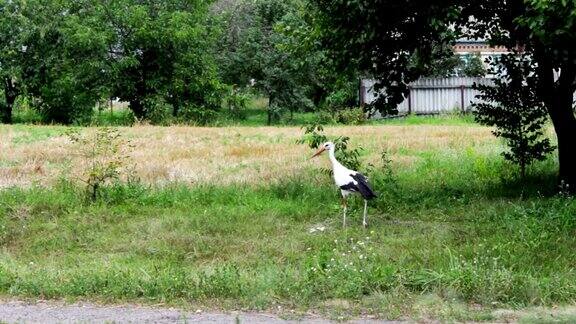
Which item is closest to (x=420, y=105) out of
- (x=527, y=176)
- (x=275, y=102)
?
(x=275, y=102)

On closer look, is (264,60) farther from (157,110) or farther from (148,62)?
(157,110)

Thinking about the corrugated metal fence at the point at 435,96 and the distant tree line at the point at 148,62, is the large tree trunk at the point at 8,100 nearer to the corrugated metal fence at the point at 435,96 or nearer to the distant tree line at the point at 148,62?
the distant tree line at the point at 148,62

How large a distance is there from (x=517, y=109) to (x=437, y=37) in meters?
2.01

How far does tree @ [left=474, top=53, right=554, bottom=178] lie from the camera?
38.2 ft

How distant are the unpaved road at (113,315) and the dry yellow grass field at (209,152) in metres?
6.28

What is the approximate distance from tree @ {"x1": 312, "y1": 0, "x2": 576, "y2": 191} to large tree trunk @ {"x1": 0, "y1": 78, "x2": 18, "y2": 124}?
2785 cm

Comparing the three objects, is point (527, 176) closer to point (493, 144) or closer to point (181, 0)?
point (493, 144)

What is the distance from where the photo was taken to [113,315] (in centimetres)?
621

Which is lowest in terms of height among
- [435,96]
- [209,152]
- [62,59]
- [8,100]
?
[209,152]

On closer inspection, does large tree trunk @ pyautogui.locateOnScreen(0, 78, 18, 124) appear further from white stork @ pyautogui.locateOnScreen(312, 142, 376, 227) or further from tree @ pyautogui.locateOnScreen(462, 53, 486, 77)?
white stork @ pyautogui.locateOnScreen(312, 142, 376, 227)

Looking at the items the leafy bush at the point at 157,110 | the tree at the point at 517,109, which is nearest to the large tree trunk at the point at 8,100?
the leafy bush at the point at 157,110

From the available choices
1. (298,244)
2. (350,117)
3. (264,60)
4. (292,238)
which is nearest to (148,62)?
(264,60)

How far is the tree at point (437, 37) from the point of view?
29.8 feet

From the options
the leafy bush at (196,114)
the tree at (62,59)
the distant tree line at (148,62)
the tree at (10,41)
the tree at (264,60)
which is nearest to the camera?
the tree at (62,59)
